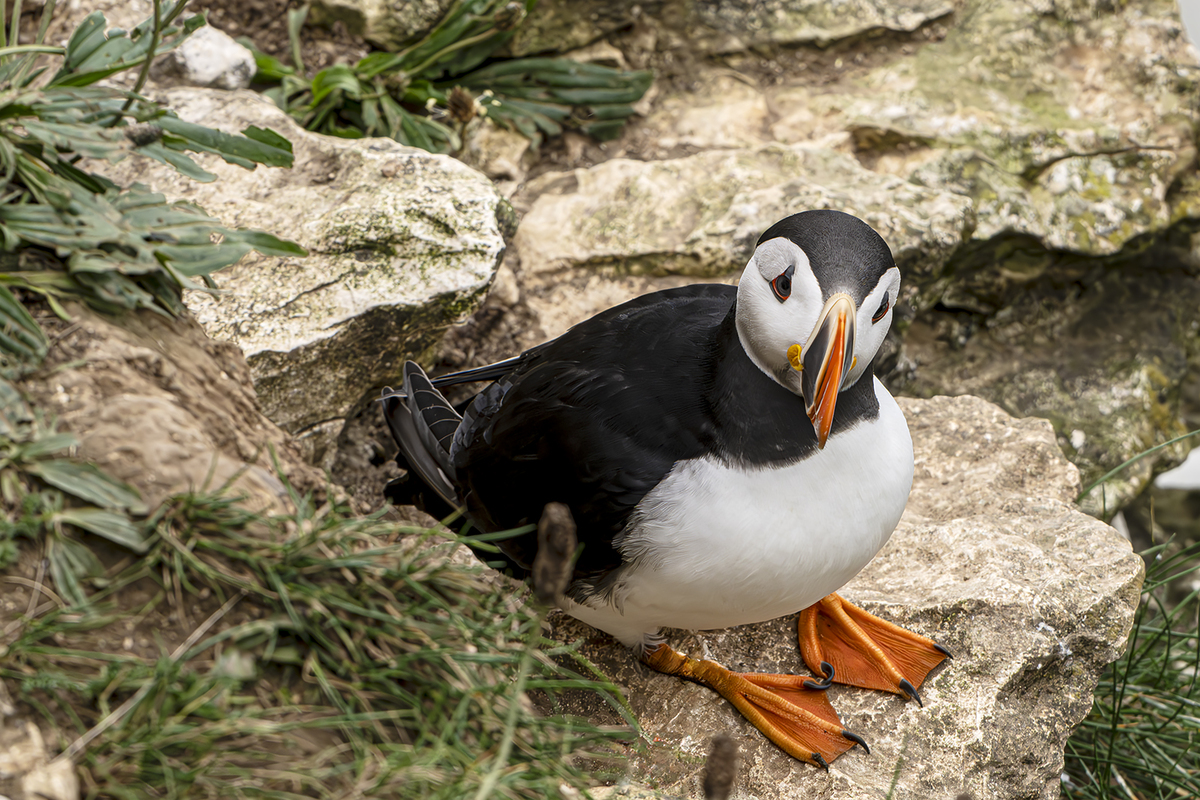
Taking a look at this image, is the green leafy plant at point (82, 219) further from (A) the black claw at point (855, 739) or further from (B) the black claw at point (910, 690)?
(B) the black claw at point (910, 690)

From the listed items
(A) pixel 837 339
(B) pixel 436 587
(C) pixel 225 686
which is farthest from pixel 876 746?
(C) pixel 225 686

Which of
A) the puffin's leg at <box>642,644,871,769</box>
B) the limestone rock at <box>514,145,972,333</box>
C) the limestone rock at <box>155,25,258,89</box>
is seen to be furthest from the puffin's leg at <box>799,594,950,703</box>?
the limestone rock at <box>155,25,258,89</box>

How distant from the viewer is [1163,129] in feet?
17.0

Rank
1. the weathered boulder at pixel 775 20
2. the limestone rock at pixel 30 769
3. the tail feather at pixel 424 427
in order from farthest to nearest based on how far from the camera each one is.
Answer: the weathered boulder at pixel 775 20 < the tail feather at pixel 424 427 < the limestone rock at pixel 30 769

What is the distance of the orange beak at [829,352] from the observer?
6.63ft

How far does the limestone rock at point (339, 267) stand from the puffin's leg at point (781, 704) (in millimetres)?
1593

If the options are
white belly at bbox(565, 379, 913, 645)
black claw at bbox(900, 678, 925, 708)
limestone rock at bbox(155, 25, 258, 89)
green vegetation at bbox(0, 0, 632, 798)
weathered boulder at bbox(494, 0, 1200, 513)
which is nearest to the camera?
green vegetation at bbox(0, 0, 632, 798)

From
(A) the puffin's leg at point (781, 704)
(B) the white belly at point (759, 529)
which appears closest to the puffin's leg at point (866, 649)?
(A) the puffin's leg at point (781, 704)

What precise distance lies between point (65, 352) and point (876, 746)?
7.70 feet

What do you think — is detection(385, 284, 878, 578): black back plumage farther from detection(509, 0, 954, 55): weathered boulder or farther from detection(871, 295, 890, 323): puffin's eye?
Result: detection(509, 0, 954, 55): weathered boulder

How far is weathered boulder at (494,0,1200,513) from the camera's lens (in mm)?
4605

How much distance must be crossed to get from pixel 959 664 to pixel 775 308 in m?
1.42

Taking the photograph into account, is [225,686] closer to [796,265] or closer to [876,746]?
[796,265]

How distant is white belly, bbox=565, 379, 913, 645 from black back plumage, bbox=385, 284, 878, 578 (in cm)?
5
